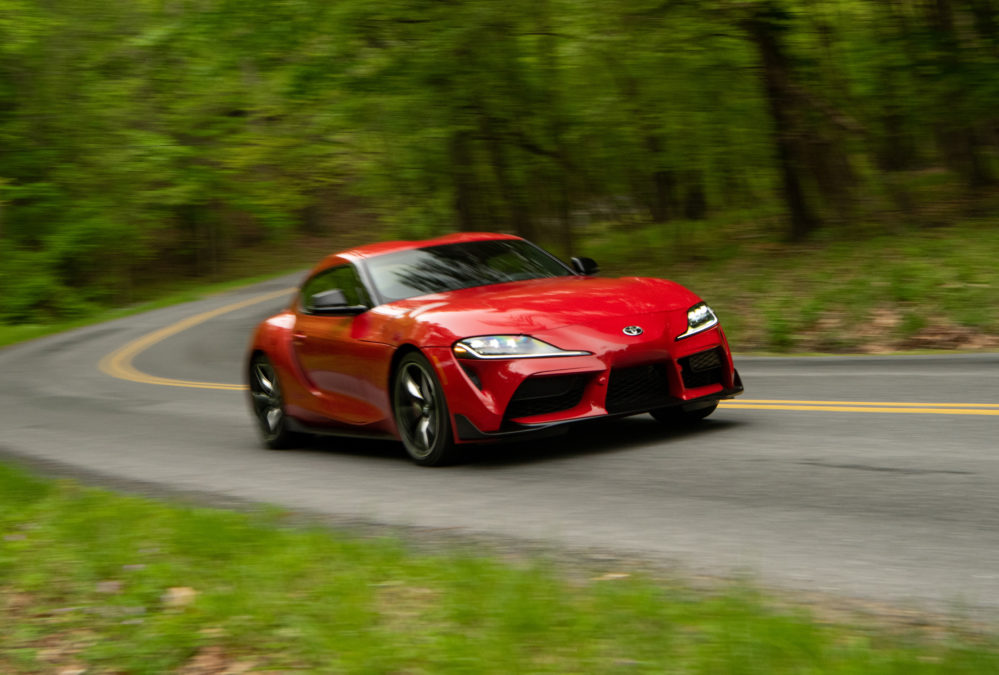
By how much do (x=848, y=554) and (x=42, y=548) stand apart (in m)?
3.82

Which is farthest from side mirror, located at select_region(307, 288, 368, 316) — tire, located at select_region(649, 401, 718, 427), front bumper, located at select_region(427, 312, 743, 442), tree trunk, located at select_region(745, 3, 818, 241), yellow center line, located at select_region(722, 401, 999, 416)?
tree trunk, located at select_region(745, 3, 818, 241)

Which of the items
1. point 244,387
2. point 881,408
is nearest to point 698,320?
point 881,408

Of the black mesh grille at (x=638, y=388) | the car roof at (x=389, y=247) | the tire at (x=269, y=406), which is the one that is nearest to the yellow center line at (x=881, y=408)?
the black mesh grille at (x=638, y=388)

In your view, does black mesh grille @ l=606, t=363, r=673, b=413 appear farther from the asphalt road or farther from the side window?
the side window

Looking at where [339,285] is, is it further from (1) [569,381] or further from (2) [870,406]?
(2) [870,406]

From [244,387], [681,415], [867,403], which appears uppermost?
[681,415]

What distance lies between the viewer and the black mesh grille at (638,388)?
7.17 metres

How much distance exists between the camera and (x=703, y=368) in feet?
24.8

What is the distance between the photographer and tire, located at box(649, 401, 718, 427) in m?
8.23

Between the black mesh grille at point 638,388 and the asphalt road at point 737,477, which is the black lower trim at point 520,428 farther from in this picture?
the asphalt road at point 737,477

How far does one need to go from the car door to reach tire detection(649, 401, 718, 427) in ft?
5.98

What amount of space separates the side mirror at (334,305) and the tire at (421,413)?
622 millimetres

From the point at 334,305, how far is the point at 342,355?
1.25 feet

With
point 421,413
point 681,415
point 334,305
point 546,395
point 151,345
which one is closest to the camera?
point 546,395
